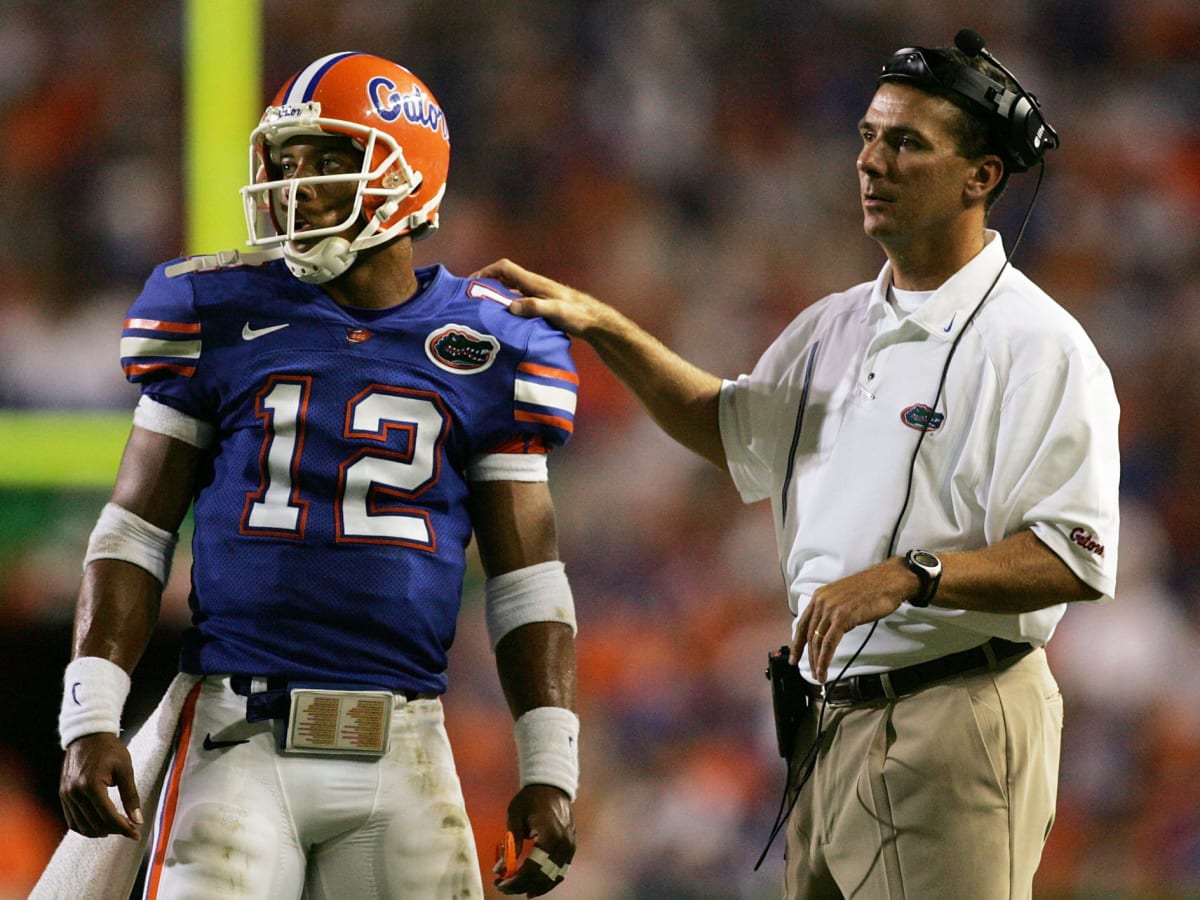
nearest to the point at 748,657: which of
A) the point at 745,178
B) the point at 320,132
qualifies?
the point at 745,178

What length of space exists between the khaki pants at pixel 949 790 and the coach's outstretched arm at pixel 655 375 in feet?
1.38

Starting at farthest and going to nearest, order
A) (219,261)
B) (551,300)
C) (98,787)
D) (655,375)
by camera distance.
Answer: (655,375)
(551,300)
(219,261)
(98,787)

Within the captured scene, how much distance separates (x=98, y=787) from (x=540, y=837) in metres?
0.43

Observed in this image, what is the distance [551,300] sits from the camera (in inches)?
69.0

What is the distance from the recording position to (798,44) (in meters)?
4.16

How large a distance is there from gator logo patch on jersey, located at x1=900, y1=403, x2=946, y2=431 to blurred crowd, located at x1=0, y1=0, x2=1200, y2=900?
1825mm

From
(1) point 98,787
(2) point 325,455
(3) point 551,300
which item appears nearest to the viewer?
(1) point 98,787

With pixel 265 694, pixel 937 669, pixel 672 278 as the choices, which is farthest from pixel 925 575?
pixel 672 278

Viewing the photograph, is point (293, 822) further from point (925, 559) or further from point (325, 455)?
point (925, 559)

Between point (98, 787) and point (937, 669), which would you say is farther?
point (937, 669)

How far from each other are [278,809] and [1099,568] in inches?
33.8

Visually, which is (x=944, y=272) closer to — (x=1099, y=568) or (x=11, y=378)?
(x=1099, y=568)

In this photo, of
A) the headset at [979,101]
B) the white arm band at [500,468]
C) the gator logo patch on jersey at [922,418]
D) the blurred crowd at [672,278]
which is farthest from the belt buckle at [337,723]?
the blurred crowd at [672,278]

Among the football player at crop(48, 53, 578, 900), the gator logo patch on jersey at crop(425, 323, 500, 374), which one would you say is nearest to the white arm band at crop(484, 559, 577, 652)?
the football player at crop(48, 53, 578, 900)
